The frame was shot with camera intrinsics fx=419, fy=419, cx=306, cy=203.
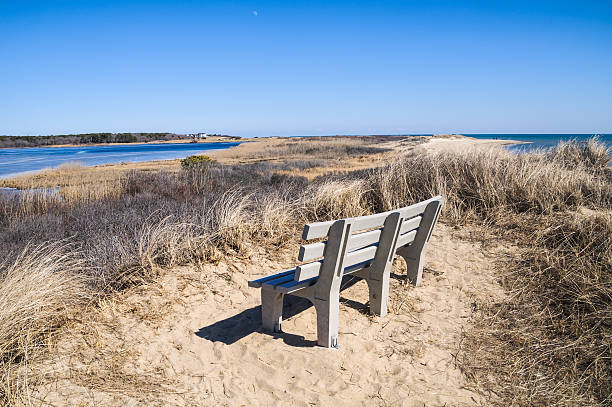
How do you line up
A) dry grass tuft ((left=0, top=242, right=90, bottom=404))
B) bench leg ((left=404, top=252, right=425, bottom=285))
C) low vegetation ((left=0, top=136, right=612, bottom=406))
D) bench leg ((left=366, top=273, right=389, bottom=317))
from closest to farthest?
dry grass tuft ((left=0, top=242, right=90, bottom=404)) < low vegetation ((left=0, top=136, right=612, bottom=406)) < bench leg ((left=366, top=273, right=389, bottom=317)) < bench leg ((left=404, top=252, right=425, bottom=285))

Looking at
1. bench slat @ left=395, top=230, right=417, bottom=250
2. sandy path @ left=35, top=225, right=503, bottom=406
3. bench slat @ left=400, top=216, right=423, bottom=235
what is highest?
bench slat @ left=400, top=216, right=423, bottom=235

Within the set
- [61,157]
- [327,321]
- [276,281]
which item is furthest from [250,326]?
[61,157]

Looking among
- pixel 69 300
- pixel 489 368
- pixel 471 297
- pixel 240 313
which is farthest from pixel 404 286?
pixel 69 300

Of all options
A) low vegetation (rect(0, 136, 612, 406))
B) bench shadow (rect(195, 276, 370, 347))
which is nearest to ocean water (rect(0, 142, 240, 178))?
low vegetation (rect(0, 136, 612, 406))

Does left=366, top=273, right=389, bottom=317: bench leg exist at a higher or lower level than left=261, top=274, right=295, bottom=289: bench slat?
lower

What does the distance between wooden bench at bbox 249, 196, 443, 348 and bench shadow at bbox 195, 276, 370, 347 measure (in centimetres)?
14

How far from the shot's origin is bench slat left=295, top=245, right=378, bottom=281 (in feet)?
9.69

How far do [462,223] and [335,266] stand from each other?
3.79 meters

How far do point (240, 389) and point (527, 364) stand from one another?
219 centimetres

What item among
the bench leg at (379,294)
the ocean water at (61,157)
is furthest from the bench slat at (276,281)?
the ocean water at (61,157)

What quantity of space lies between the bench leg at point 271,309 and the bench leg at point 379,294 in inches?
34.7

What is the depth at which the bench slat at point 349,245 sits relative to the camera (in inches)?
112

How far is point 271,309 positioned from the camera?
3559mm

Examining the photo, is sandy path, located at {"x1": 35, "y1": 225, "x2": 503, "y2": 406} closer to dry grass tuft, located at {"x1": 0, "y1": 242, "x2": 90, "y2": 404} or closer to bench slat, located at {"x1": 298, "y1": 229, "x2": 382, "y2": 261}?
dry grass tuft, located at {"x1": 0, "y1": 242, "x2": 90, "y2": 404}
